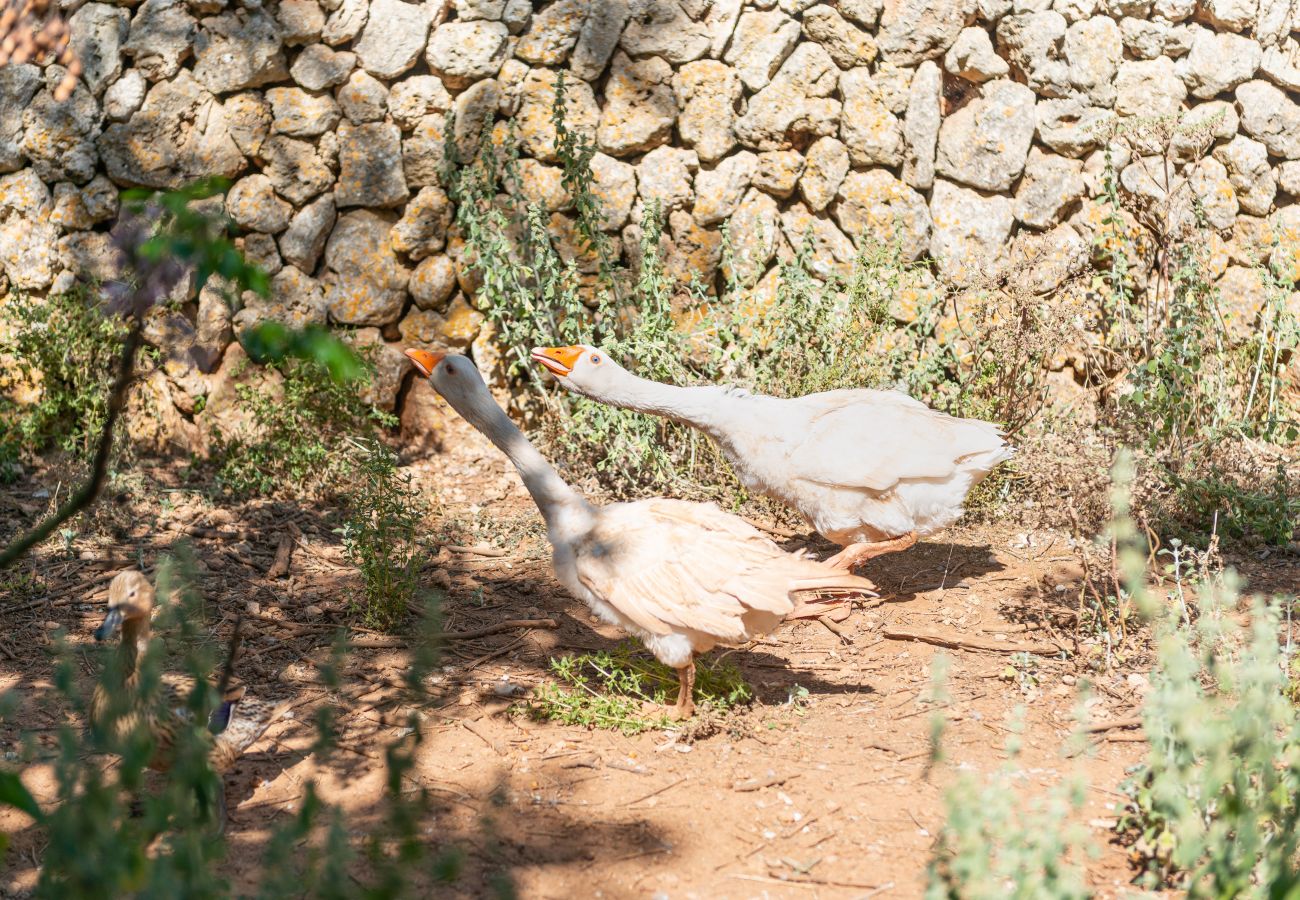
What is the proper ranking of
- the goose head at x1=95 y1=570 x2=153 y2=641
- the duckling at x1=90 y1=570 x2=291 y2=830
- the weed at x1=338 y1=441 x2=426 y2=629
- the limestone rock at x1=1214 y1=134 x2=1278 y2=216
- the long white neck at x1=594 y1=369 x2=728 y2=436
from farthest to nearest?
the limestone rock at x1=1214 y1=134 x2=1278 y2=216
the long white neck at x1=594 y1=369 x2=728 y2=436
the weed at x1=338 y1=441 x2=426 y2=629
the goose head at x1=95 y1=570 x2=153 y2=641
the duckling at x1=90 y1=570 x2=291 y2=830

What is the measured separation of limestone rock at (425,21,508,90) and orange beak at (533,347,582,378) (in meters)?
2.47

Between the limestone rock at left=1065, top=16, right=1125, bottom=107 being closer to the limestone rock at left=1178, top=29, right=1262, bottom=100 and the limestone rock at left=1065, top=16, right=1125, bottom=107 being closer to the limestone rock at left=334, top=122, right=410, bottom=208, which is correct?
the limestone rock at left=1178, top=29, right=1262, bottom=100

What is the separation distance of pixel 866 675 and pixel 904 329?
108 inches

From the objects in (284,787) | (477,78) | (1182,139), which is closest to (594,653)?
(284,787)

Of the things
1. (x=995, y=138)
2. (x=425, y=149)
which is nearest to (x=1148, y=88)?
Result: (x=995, y=138)

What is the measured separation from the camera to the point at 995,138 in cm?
717

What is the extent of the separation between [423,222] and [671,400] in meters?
2.58

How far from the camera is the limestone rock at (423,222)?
7.12 meters

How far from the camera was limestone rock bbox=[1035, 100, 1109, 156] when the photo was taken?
7129 mm

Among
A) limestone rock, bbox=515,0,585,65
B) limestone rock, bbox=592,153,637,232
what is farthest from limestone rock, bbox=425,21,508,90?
limestone rock, bbox=592,153,637,232

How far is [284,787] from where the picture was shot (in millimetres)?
4008

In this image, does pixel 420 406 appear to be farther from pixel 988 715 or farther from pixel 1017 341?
pixel 988 715

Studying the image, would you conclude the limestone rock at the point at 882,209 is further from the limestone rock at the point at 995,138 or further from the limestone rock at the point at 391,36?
the limestone rock at the point at 391,36

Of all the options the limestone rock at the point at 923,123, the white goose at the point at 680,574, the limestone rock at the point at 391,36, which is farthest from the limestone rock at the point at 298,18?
the white goose at the point at 680,574
